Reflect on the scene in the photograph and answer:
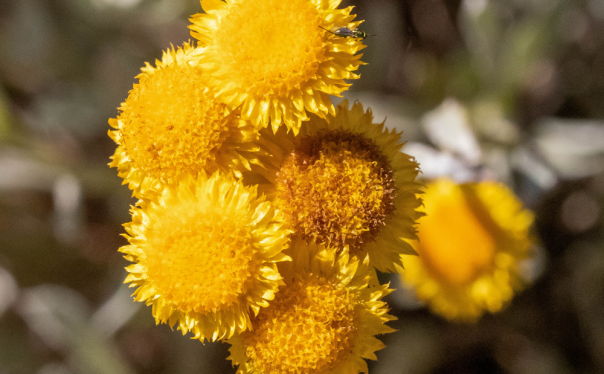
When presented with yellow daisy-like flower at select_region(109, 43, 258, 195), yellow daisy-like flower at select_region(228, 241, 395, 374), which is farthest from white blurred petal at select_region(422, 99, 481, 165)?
yellow daisy-like flower at select_region(109, 43, 258, 195)

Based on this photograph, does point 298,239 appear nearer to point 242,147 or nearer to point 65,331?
point 242,147

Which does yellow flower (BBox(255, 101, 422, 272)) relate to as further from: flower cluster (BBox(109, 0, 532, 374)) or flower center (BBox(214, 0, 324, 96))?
flower center (BBox(214, 0, 324, 96))

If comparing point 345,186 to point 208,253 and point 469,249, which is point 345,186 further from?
point 469,249

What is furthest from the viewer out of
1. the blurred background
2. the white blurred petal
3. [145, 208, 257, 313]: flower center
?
the blurred background

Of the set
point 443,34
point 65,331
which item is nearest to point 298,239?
point 65,331

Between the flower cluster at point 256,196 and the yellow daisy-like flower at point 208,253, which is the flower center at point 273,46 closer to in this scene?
the flower cluster at point 256,196

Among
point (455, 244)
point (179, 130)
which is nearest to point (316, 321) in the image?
point (179, 130)

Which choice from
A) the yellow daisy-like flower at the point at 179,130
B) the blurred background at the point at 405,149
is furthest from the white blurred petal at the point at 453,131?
the yellow daisy-like flower at the point at 179,130
